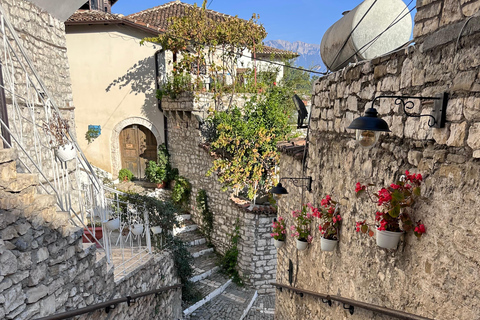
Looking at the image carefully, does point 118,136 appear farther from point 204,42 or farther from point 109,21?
point 204,42

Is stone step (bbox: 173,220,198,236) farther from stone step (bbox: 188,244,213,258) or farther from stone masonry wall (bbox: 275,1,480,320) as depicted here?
stone masonry wall (bbox: 275,1,480,320)

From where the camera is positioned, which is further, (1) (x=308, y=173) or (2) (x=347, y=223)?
(1) (x=308, y=173)

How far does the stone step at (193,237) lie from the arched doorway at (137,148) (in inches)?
148

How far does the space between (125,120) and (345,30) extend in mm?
10264

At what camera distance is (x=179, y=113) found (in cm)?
1048

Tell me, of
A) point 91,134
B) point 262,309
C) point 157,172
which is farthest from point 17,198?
point 91,134

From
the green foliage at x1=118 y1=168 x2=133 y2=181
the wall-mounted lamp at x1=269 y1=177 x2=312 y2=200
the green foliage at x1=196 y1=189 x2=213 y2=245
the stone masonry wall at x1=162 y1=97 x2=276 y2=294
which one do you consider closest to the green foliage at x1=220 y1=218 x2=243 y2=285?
the stone masonry wall at x1=162 y1=97 x2=276 y2=294

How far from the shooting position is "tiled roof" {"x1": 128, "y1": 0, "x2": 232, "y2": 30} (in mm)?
12219

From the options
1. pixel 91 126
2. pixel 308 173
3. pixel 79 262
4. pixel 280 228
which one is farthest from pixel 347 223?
pixel 91 126

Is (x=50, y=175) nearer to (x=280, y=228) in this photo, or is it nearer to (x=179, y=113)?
(x=280, y=228)

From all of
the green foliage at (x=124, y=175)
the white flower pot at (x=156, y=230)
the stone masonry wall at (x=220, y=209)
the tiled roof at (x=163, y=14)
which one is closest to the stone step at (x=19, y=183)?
the white flower pot at (x=156, y=230)

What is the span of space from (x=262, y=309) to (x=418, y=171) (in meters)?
6.69

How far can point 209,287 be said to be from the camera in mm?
7746

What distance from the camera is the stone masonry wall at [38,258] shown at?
2.34 meters
